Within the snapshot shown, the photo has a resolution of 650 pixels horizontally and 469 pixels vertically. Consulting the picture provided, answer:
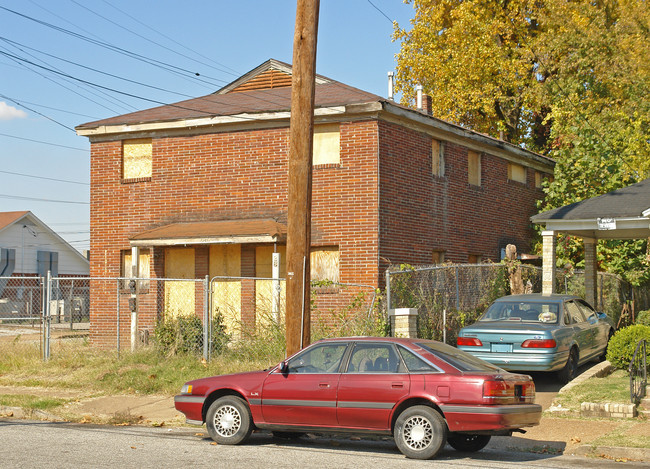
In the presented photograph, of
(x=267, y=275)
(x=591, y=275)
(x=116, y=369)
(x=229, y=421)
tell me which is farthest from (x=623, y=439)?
(x=591, y=275)

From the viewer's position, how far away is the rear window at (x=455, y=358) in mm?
9766

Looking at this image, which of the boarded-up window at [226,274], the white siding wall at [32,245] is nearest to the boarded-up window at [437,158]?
the boarded-up window at [226,274]

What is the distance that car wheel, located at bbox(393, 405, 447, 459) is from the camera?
9.32 metres

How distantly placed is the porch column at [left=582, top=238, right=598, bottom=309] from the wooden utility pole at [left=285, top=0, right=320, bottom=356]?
424 inches

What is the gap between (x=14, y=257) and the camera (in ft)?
152

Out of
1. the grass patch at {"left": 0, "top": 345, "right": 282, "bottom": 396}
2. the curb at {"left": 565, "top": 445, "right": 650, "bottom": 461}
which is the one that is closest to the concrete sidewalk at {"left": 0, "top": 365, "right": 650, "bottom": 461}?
the curb at {"left": 565, "top": 445, "right": 650, "bottom": 461}

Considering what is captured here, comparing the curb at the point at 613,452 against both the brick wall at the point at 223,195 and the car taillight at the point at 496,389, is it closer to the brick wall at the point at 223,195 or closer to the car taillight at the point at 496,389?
the car taillight at the point at 496,389

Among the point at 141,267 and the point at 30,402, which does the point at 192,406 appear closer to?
the point at 30,402

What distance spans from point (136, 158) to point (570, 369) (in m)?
12.5

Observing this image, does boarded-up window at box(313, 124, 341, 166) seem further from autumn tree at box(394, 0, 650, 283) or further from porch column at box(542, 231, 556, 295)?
autumn tree at box(394, 0, 650, 283)

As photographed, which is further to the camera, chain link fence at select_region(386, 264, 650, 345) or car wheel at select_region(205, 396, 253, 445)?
chain link fence at select_region(386, 264, 650, 345)

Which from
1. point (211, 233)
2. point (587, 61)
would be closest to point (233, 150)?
point (211, 233)

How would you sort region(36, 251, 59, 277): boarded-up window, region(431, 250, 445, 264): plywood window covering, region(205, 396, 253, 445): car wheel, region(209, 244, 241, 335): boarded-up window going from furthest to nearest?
region(36, 251, 59, 277): boarded-up window → region(431, 250, 445, 264): plywood window covering → region(209, 244, 241, 335): boarded-up window → region(205, 396, 253, 445): car wheel

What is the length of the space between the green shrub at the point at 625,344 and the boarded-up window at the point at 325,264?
268 inches
